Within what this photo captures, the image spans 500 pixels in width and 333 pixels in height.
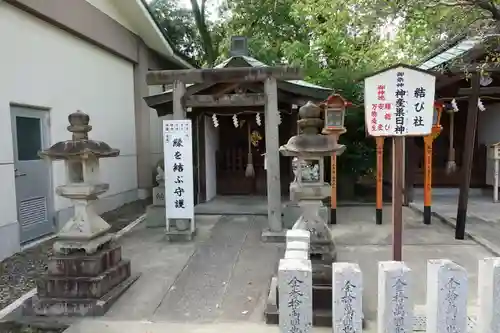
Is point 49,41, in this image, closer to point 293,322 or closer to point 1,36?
point 1,36

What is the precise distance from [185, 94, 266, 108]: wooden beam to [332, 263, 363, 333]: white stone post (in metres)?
5.21

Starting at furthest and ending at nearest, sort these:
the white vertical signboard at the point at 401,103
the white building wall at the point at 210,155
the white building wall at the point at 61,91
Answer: the white building wall at the point at 210,155
the white building wall at the point at 61,91
the white vertical signboard at the point at 401,103

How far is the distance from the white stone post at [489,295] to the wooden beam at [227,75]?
4.97 m

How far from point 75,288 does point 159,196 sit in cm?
413

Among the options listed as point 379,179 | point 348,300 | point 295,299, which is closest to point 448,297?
point 348,300

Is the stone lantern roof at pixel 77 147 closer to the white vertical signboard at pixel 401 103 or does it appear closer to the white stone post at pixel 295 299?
the white stone post at pixel 295 299

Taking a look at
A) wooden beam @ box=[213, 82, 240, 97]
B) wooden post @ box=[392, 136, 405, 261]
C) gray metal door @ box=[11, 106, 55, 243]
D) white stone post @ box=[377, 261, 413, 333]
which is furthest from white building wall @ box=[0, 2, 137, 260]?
white stone post @ box=[377, 261, 413, 333]

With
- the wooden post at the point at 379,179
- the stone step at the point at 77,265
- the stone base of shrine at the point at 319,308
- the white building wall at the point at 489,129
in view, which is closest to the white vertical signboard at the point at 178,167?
the stone step at the point at 77,265

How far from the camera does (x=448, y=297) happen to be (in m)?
3.01

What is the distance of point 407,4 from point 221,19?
1479 cm

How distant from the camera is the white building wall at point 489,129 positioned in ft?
41.1

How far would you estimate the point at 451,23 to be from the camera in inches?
302

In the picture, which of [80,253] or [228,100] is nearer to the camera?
[80,253]

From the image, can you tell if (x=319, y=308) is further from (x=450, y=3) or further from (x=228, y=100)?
(x=450, y=3)
